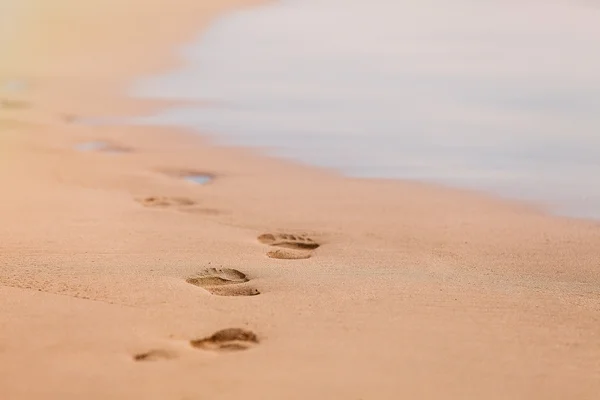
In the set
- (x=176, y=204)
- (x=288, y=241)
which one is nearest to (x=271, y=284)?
(x=288, y=241)

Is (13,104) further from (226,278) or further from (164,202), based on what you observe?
(226,278)

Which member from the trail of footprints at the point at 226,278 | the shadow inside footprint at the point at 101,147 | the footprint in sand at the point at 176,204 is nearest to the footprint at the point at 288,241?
the trail of footprints at the point at 226,278

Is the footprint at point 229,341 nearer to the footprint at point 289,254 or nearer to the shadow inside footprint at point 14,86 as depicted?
the footprint at point 289,254

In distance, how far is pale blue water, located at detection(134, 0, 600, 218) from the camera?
639 cm

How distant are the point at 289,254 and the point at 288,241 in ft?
0.75

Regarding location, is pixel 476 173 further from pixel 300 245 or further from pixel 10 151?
A: pixel 10 151

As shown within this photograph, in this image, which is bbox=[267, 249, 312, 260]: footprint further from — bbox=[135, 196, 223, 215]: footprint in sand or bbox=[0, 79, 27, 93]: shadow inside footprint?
bbox=[0, 79, 27, 93]: shadow inside footprint

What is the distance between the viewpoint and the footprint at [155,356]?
3102 mm

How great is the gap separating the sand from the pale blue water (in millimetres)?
574

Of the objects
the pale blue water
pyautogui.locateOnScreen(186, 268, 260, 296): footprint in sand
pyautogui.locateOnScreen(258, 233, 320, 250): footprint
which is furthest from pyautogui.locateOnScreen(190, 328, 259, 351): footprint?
the pale blue water

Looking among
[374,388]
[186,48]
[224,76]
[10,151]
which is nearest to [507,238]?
[374,388]

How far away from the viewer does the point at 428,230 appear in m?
4.88

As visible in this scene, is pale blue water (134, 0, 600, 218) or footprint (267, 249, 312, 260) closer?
footprint (267, 249, 312, 260)

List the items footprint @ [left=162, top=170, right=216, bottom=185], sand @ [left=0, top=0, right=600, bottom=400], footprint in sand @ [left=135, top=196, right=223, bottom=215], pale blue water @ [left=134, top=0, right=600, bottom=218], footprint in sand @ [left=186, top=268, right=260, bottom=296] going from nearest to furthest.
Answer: sand @ [left=0, top=0, right=600, bottom=400]
footprint in sand @ [left=186, top=268, right=260, bottom=296]
footprint in sand @ [left=135, top=196, right=223, bottom=215]
footprint @ [left=162, top=170, right=216, bottom=185]
pale blue water @ [left=134, top=0, right=600, bottom=218]
